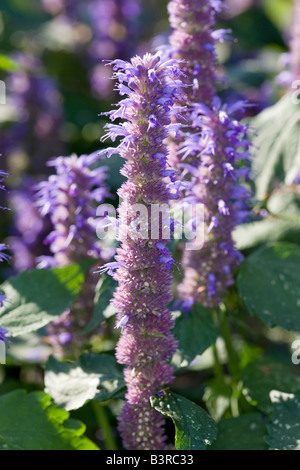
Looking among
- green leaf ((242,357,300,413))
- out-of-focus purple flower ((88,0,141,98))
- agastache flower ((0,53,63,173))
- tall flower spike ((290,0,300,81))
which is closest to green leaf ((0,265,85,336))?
green leaf ((242,357,300,413))

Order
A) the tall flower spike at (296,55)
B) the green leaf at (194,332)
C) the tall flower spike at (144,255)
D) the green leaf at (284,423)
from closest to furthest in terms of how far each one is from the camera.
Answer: the tall flower spike at (144,255), the green leaf at (284,423), the green leaf at (194,332), the tall flower spike at (296,55)

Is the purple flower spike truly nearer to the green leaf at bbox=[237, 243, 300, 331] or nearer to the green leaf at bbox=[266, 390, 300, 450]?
the green leaf at bbox=[237, 243, 300, 331]

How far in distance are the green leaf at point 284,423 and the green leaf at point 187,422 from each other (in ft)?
0.86

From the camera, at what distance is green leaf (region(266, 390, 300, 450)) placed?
2.23m

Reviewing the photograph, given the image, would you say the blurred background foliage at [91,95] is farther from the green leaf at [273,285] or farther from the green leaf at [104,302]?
the green leaf at [104,302]

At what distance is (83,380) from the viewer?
248 cm

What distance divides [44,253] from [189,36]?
6.03 ft

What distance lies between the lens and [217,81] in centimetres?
285

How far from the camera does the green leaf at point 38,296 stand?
2512 millimetres

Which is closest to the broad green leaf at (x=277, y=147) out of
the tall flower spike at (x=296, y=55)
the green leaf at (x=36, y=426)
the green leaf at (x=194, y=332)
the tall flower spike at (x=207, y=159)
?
the tall flower spike at (x=296, y=55)

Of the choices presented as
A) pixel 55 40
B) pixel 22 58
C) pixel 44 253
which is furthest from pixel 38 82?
pixel 44 253

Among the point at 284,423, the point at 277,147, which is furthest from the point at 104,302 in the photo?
the point at 277,147

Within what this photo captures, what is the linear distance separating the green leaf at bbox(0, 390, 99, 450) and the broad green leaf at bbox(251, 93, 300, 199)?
1.45 meters
